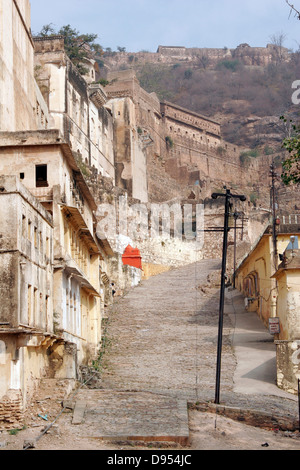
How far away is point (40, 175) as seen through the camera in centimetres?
1919

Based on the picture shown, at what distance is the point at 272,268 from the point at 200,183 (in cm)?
3881

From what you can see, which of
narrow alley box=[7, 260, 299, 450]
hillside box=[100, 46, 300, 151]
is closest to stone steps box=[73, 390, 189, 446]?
narrow alley box=[7, 260, 299, 450]

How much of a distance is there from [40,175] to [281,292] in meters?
8.21

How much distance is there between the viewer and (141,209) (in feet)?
140

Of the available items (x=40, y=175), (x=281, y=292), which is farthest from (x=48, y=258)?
(x=281, y=292)

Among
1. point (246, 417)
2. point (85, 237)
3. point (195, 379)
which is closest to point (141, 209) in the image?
point (85, 237)

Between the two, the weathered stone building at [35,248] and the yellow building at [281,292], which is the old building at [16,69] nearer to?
the weathered stone building at [35,248]

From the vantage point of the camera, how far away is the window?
18969mm

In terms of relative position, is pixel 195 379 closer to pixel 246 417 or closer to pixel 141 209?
pixel 246 417

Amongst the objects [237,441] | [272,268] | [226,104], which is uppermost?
[226,104]

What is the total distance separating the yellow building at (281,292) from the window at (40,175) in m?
7.36

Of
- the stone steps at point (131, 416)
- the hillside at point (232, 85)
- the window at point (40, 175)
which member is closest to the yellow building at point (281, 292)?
the stone steps at point (131, 416)

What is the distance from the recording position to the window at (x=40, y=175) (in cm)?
1897

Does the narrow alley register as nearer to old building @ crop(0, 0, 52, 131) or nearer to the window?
the window
